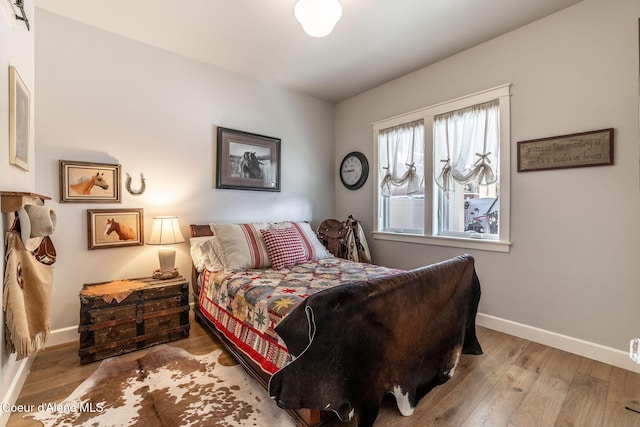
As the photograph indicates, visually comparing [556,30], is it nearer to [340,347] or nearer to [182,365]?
[340,347]

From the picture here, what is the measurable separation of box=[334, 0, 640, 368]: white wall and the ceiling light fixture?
1.64 m

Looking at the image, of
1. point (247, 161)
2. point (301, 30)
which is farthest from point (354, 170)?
point (301, 30)

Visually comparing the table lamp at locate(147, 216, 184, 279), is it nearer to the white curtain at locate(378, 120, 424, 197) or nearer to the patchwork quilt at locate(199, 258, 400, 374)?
the patchwork quilt at locate(199, 258, 400, 374)

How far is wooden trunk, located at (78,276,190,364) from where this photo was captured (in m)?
2.08

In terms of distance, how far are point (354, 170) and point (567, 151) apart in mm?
2361

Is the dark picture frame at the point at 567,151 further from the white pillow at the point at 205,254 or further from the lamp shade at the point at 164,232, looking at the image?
the lamp shade at the point at 164,232

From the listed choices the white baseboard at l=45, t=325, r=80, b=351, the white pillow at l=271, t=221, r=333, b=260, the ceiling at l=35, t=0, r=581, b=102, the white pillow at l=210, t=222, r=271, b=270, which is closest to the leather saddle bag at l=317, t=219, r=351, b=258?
the white pillow at l=271, t=221, r=333, b=260

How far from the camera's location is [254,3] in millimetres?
2186

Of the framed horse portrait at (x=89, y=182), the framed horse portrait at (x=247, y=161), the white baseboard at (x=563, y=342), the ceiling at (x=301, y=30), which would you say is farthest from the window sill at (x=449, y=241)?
the framed horse portrait at (x=89, y=182)

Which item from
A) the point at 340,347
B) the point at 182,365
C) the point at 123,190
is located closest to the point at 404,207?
the point at 340,347

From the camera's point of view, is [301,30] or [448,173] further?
[448,173]

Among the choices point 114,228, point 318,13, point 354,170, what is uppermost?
point 318,13

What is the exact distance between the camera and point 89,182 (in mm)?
2484

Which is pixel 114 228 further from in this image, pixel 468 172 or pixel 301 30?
pixel 468 172
